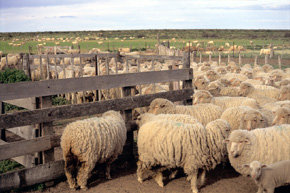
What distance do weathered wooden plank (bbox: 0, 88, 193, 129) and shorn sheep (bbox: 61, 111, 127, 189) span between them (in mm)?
355

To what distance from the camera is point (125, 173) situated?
20.5 ft

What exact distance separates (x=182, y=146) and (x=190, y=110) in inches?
75.0

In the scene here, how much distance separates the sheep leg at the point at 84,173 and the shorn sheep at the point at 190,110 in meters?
2.01

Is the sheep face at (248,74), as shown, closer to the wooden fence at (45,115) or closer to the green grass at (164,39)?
the wooden fence at (45,115)

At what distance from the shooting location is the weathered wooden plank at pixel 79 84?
205 inches

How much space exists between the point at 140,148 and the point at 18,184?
6.84ft

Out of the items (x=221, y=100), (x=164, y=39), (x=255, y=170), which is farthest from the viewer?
(x=164, y=39)

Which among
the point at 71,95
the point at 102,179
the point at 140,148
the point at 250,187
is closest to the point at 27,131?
the point at 102,179

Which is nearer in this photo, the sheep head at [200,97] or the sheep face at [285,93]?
the sheep head at [200,97]

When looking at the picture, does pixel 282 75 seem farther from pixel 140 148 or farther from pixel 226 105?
pixel 140 148

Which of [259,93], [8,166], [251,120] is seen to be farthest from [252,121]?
[8,166]

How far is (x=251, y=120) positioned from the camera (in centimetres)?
643

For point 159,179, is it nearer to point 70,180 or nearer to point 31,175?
point 70,180

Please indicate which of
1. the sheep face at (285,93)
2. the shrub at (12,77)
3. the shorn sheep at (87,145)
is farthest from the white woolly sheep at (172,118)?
the shrub at (12,77)
